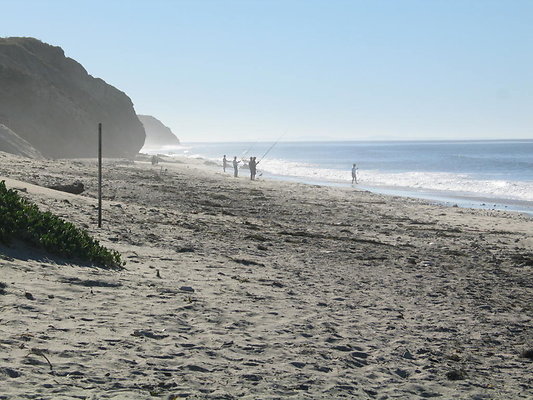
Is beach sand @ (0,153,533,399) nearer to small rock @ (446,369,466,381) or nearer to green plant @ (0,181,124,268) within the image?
small rock @ (446,369,466,381)

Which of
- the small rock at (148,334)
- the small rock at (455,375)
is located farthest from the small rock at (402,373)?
the small rock at (148,334)

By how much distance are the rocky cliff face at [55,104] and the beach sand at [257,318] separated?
43054mm

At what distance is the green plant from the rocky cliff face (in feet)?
143

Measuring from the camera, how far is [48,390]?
4.51 metres

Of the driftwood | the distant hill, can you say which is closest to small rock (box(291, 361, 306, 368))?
the driftwood

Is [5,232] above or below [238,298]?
above

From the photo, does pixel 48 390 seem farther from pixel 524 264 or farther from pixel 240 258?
pixel 524 264

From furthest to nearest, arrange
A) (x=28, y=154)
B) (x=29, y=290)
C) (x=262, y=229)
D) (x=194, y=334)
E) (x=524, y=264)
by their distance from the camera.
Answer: (x=28, y=154) < (x=262, y=229) < (x=524, y=264) < (x=29, y=290) < (x=194, y=334)

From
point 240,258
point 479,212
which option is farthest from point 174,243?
point 479,212

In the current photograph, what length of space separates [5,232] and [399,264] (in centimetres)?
661

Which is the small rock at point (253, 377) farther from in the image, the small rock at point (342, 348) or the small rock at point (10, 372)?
the small rock at point (10, 372)

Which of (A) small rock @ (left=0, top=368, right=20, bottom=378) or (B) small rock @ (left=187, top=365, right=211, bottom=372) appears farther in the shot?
(B) small rock @ (left=187, top=365, right=211, bottom=372)

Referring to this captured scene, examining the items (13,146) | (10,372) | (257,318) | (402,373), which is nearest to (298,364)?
(402,373)

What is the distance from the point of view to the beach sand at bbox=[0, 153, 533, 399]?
16.8 feet
